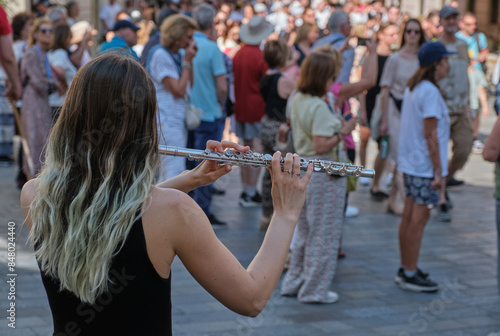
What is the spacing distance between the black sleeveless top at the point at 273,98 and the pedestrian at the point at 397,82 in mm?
1619

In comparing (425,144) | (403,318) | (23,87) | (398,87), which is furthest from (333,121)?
(23,87)

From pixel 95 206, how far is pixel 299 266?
3622 millimetres

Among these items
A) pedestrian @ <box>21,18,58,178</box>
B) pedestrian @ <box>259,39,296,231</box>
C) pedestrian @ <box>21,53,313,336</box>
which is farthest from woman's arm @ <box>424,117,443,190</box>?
pedestrian @ <box>21,18,58,178</box>

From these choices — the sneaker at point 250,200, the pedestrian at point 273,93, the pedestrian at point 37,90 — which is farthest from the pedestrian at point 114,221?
the sneaker at point 250,200

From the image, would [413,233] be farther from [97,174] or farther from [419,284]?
[97,174]

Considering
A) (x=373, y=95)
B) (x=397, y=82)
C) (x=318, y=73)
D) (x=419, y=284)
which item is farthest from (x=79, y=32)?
(x=419, y=284)

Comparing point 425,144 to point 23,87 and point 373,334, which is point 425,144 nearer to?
point 373,334

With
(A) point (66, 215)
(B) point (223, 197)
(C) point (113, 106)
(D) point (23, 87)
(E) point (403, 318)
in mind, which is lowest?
(B) point (223, 197)

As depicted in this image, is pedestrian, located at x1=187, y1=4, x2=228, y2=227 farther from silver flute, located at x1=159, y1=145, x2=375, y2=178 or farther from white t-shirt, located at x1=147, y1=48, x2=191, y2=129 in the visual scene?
silver flute, located at x1=159, y1=145, x2=375, y2=178

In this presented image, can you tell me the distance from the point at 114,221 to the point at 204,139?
17.8 ft

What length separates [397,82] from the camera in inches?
309

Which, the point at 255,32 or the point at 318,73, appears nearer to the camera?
the point at 318,73

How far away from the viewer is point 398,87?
7.84 metres

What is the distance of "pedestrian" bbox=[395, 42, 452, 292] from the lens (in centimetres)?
538
